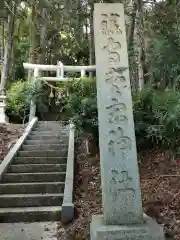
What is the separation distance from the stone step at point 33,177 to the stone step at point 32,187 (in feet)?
1.36

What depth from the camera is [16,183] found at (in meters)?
6.26

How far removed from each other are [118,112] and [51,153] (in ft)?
14.2

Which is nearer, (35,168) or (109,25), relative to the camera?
(109,25)

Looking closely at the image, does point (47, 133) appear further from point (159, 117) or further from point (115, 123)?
point (115, 123)

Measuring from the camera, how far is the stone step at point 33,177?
6512mm

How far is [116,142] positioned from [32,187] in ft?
8.87

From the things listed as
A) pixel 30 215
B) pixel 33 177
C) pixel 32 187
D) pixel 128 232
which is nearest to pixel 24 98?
pixel 33 177

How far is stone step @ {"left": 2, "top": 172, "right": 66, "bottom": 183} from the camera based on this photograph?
6.51 meters

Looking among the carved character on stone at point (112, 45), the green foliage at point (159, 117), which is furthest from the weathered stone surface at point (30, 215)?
the carved character on stone at point (112, 45)

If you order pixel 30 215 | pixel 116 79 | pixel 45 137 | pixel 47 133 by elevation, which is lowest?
pixel 30 215

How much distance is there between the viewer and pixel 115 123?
13.1 feet

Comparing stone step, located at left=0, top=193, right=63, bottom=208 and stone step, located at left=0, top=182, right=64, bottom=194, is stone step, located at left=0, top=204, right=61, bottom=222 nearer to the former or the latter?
stone step, located at left=0, top=193, right=63, bottom=208

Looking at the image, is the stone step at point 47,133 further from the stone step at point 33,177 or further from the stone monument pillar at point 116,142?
the stone monument pillar at point 116,142

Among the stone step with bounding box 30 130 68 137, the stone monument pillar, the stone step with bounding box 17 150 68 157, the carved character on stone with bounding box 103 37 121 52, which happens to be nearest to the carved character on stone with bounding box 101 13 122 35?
the stone monument pillar
